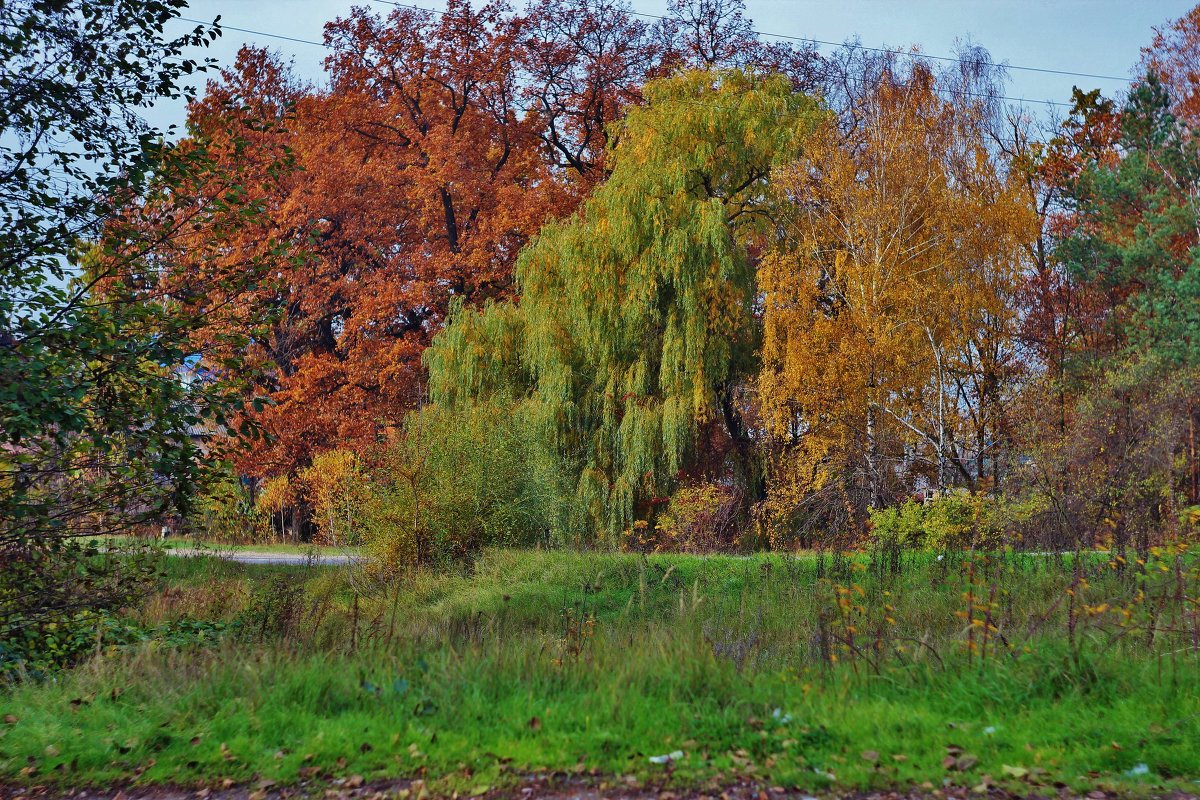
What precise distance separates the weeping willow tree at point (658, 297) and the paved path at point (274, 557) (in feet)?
14.5

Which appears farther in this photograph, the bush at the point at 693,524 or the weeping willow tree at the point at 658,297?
the weeping willow tree at the point at 658,297

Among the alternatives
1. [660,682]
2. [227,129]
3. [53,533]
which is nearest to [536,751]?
[660,682]

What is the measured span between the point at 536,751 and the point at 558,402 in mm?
15740

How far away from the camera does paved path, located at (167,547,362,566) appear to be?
17672mm

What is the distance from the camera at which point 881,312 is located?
1959cm

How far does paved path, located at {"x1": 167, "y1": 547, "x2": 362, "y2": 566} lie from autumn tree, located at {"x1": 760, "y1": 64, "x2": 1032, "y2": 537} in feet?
29.2

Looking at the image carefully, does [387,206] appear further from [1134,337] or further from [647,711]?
[647,711]

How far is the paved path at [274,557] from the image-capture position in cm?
1767

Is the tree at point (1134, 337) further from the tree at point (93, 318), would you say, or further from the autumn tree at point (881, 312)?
the tree at point (93, 318)

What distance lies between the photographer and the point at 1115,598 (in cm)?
911

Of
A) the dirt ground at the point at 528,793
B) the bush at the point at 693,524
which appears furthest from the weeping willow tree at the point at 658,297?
the dirt ground at the point at 528,793

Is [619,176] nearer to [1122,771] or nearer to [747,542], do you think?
[747,542]

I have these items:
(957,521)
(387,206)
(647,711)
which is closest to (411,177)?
(387,206)

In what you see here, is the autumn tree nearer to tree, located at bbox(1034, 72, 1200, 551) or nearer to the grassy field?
tree, located at bbox(1034, 72, 1200, 551)
